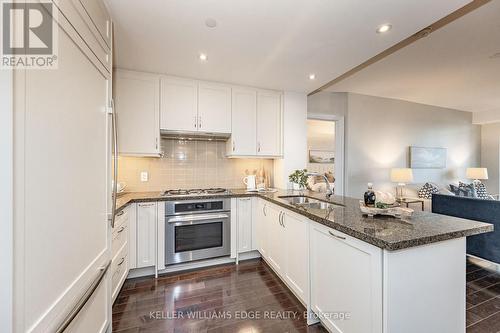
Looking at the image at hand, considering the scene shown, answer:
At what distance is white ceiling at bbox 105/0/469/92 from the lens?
1.48 metres

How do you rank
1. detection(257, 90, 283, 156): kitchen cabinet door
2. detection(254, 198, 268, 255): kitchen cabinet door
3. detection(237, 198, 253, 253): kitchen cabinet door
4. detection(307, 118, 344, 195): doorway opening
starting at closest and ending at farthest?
detection(254, 198, 268, 255): kitchen cabinet door
detection(237, 198, 253, 253): kitchen cabinet door
detection(257, 90, 283, 156): kitchen cabinet door
detection(307, 118, 344, 195): doorway opening

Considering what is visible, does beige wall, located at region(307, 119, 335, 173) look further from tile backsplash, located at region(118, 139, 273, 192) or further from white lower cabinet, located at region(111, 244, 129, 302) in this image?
white lower cabinet, located at region(111, 244, 129, 302)

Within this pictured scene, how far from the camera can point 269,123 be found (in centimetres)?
312

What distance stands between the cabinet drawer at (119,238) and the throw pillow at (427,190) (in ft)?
18.2

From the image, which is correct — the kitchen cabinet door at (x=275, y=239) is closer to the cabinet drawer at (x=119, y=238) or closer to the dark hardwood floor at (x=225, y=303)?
the dark hardwood floor at (x=225, y=303)

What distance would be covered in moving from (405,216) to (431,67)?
2.73m

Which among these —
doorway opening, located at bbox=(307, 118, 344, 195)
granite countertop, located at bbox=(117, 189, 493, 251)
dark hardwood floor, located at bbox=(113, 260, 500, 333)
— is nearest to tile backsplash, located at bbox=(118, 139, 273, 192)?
dark hardwood floor, located at bbox=(113, 260, 500, 333)

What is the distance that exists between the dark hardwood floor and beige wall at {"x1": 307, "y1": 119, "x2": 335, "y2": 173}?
3.33 metres

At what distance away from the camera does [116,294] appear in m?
1.93

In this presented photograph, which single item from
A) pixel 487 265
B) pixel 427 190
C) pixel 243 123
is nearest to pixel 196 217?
pixel 243 123

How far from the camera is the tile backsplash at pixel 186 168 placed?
279 cm

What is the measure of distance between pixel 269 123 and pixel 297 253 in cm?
191

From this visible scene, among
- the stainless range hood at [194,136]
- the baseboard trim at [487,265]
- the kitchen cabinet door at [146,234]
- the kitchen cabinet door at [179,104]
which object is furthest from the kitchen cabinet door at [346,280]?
the baseboard trim at [487,265]

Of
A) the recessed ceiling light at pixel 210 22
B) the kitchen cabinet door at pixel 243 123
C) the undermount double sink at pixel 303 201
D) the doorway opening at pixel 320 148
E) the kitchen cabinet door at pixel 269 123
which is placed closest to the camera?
the recessed ceiling light at pixel 210 22
